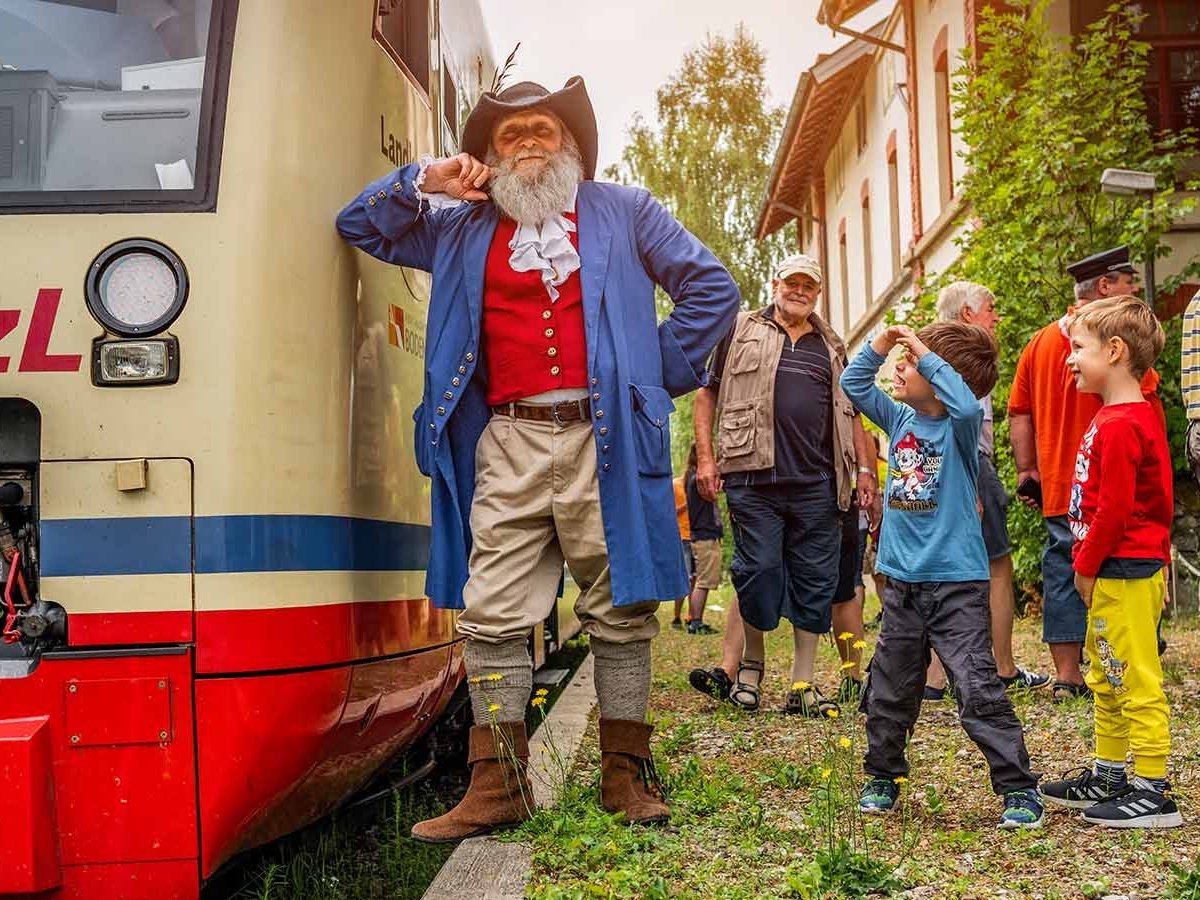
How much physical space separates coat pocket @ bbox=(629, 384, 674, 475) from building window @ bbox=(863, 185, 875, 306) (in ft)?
64.2

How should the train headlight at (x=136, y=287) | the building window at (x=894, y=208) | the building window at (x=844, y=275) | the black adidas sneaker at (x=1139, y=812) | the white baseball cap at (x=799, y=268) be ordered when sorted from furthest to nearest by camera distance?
the building window at (x=844, y=275) < the building window at (x=894, y=208) < the white baseball cap at (x=799, y=268) < the black adidas sneaker at (x=1139, y=812) < the train headlight at (x=136, y=287)

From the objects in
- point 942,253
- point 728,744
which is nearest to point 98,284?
point 728,744

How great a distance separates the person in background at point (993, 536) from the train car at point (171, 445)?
3377 millimetres

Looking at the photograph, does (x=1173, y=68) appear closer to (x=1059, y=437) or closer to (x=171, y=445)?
(x=1059, y=437)

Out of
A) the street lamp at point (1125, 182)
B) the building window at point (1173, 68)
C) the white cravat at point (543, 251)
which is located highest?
A: the building window at point (1173, 68)

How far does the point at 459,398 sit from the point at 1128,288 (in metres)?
3.22

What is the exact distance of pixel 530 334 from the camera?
12.7 ft

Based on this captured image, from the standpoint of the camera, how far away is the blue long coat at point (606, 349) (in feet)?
12.3

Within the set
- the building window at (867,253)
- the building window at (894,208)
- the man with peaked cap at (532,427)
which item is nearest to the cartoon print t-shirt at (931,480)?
the man with peaked cap at (532,427)

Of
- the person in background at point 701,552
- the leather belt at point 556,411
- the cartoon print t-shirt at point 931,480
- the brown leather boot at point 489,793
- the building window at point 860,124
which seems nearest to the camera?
the brown leather boot at point 489,793

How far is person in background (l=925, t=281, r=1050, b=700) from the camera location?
6207 mm

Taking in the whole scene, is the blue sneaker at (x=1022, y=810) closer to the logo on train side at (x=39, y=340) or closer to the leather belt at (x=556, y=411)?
the leather belt at (x=556, y=411)

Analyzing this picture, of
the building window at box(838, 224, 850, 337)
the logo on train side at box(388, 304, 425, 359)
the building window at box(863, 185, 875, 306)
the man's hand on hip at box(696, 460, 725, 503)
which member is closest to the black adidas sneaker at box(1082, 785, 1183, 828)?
the logo on train side at box(388, 304, 425, 359)

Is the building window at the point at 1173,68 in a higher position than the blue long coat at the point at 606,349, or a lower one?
higher
